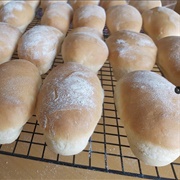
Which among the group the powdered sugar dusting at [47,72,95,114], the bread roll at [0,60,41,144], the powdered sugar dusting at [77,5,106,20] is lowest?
the bread roll at [0,60,41,144]

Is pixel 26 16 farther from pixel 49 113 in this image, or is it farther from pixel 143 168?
pixel 143 168

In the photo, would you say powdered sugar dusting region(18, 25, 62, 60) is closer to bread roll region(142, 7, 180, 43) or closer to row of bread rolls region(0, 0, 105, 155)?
row of bread rolls region(0, 0, 105, 155)

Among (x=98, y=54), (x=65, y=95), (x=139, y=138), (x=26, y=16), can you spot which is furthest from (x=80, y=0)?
(x=139, y=138)

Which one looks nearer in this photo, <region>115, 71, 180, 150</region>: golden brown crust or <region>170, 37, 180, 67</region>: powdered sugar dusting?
<region>115, 71, 180, 150</region>: golden brown crust

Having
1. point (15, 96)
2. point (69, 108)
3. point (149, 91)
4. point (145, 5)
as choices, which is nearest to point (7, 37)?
point (15, 96)

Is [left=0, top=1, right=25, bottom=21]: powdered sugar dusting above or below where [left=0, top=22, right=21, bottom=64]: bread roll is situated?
above

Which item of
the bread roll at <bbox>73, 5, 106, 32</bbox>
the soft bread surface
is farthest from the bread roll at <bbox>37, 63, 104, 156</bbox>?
the soft bread surface

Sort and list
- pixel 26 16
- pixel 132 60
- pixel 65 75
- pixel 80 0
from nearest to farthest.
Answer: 1. pixel 65 75
2. pixel 132 60
3. pixel 26 16
4. pixel 80 0

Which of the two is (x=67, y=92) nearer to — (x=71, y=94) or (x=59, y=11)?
(x=71, y=94)
